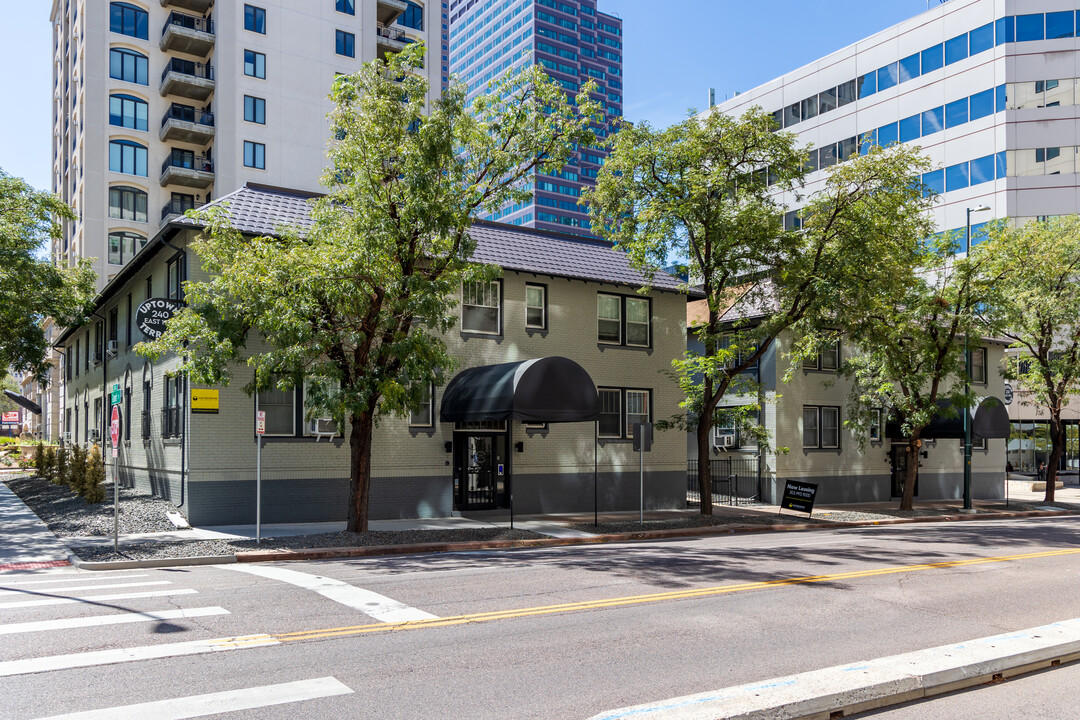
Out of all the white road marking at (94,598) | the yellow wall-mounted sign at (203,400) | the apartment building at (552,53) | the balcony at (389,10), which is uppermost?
the apartment building at (552,53)

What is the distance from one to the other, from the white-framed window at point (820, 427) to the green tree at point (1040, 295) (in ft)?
20.2

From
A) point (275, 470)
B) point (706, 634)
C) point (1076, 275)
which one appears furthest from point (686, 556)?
point (1076, 275)

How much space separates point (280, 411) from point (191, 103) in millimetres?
40415

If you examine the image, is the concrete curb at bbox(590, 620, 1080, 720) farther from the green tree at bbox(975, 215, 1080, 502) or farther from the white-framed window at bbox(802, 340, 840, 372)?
the white-framed window at bbox(802, 340, 840, 372)

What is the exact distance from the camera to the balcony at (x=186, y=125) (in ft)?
162

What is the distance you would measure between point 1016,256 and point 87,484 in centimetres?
2772

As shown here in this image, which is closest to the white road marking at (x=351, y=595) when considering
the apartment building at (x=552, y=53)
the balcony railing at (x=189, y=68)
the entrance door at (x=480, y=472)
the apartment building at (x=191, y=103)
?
the entrance door at (x=480, y=472)

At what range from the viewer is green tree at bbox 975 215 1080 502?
84.5 feet

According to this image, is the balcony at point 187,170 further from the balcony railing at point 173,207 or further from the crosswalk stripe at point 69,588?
the crosswalk stripe at point 69,588

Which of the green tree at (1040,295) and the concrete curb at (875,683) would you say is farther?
the green tree at (1040,295)

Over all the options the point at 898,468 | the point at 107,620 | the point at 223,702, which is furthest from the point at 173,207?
the point at 223,702

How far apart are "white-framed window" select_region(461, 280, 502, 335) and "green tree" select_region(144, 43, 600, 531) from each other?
4.63 metres

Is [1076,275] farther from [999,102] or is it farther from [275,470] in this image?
[275,470]

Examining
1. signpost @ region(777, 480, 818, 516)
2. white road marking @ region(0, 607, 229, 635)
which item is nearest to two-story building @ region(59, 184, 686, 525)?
signpost @ region(777, 480, 818, 516)
